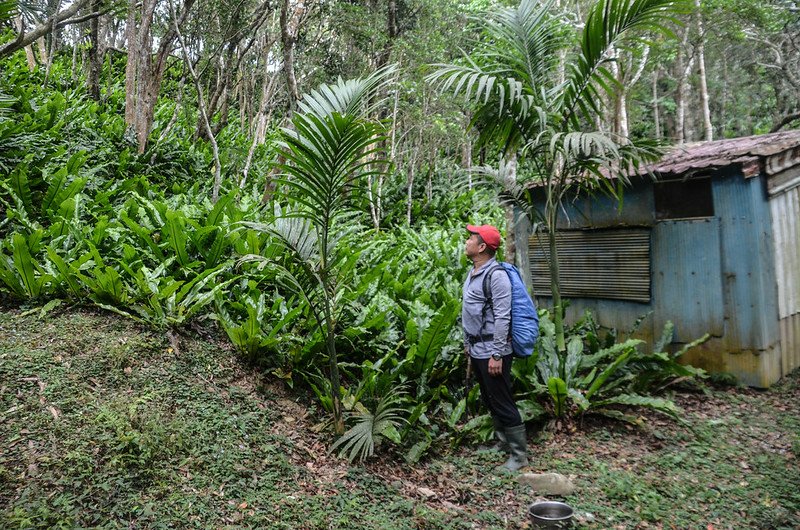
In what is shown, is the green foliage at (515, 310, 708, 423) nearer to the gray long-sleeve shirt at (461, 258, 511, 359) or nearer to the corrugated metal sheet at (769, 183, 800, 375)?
the gray long-sleeve shirt at (461, 258, 511, 359)

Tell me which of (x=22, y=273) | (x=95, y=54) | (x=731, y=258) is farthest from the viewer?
(x=95, y=54)

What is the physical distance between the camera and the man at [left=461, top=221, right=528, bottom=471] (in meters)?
4.49

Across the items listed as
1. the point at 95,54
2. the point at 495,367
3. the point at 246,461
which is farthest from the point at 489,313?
the point at 95,54

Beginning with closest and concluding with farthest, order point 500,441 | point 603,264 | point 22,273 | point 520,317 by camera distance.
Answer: point 520,317
point 500,441
point 22,273
point 603,264

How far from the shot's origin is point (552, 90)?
5.61m

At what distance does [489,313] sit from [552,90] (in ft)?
8.21

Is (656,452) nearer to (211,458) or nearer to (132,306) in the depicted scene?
(211,458)

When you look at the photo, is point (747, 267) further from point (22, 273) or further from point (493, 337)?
point (22, 273)

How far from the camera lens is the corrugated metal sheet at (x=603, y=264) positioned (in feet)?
22.2

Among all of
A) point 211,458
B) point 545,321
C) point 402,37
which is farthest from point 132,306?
point 402,37

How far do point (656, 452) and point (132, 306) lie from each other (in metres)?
5.07

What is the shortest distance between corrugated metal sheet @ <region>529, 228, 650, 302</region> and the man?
6.37ft

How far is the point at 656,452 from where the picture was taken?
4.91 m

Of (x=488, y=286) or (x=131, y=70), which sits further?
(x=131, y=70)
